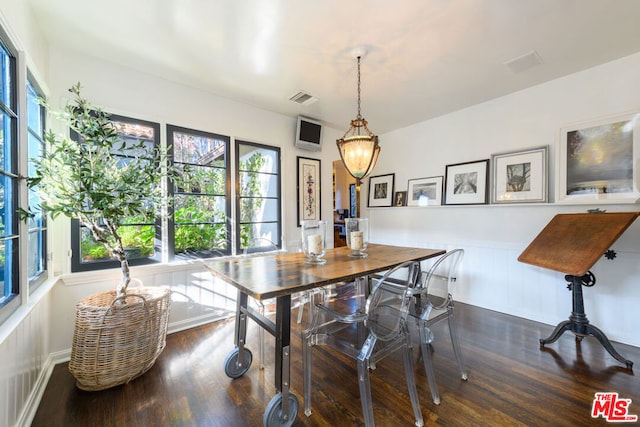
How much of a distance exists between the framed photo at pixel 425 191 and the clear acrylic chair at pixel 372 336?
8.33 feet

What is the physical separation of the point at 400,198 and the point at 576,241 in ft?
7.72

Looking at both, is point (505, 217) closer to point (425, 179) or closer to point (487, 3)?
point (425, 179)

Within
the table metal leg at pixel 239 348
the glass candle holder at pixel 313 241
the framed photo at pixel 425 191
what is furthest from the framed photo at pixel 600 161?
the table metal leg at pixel 239 348

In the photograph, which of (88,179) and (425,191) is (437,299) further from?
(88,179)

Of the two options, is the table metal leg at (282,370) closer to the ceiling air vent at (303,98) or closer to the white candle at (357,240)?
the white candle at (357,240)

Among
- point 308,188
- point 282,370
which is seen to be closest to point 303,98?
point 308,188

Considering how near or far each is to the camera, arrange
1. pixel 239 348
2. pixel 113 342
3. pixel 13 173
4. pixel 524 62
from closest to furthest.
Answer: pixel 13 173, pixel 113 342, pixel 239 348, pixel 524 62

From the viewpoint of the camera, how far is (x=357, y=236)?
2.16 m

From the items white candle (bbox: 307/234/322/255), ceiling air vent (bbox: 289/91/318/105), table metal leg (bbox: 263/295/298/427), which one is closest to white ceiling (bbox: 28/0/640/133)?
ceiling air vent (bbox: 289/91/318/105)

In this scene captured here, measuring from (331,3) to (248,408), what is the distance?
2749 millimetres

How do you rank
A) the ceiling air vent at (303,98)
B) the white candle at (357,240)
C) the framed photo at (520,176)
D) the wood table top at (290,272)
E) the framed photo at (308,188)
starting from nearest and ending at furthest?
the wood table top at (290,272) → the white candle at (357,240) → the framed photo at (520,176) → the ceiling air vent at (303,98) → the framed photo at (308,188)

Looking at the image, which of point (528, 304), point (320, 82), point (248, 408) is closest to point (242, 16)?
point (320, 82)

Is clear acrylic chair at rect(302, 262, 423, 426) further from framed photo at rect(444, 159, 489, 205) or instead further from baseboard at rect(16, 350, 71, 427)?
framed photo at rect(444, 159, 489, 205)

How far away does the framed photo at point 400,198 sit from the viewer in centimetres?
428
